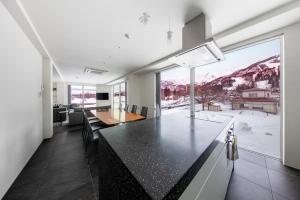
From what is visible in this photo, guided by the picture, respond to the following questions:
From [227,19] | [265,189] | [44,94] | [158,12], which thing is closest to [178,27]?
[158,12]

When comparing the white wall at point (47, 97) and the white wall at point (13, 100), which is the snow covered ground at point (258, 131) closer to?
the white wall at point (13, 100)

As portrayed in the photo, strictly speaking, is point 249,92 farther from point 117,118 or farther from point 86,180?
point 86,180

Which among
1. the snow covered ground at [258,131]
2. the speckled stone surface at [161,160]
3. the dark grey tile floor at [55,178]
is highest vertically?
the speckled stone surface at [161,160]

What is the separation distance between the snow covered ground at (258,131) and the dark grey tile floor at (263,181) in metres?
0.30

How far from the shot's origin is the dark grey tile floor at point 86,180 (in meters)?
1.57

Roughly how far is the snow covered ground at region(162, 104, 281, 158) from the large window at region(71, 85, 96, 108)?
35.2 ft

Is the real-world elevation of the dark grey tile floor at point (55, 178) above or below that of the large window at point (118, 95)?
below

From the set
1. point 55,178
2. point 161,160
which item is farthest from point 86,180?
point 161,160

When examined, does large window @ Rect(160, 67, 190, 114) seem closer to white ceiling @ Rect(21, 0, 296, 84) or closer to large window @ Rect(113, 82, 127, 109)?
white ceiling @ Rect(21, 0, 296, 84)

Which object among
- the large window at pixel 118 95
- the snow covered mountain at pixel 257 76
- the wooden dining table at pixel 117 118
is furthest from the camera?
the large window at pixel 118 95

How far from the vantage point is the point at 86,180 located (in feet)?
6.18

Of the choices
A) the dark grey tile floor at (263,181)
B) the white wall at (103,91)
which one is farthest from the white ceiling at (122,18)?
the white wall at (103,91)

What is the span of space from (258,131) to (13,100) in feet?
15.6

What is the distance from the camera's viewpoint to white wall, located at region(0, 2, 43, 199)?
1575 mm
